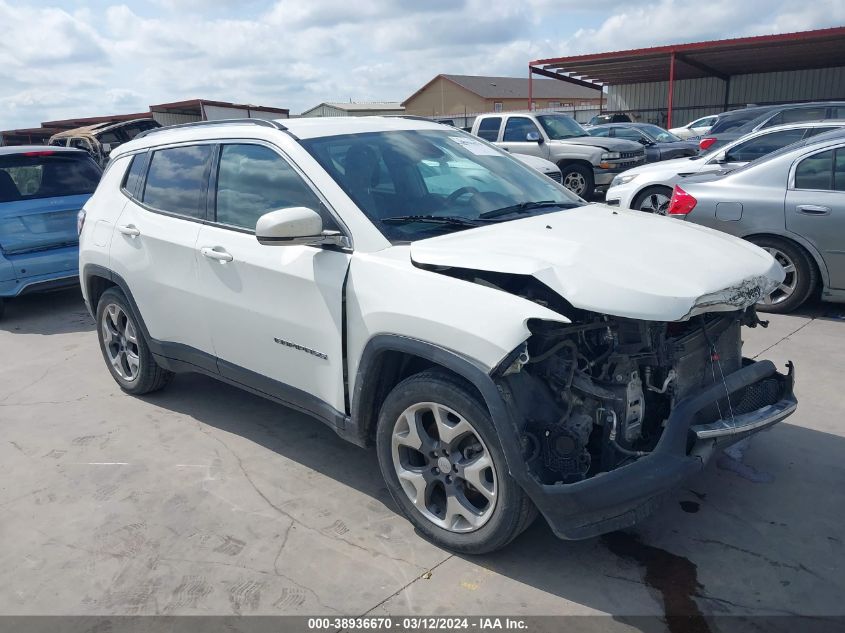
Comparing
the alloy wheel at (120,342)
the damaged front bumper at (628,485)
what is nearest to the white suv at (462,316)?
the damaged front bumper at (628,485)

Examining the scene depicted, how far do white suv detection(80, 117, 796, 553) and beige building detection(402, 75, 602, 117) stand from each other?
178ft

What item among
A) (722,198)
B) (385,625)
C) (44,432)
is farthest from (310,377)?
(722,198)

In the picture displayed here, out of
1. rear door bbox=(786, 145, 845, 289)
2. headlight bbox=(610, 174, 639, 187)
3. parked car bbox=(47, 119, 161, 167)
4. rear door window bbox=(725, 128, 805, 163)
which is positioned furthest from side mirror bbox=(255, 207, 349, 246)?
parked car bbox=(47, 119, 161, 167)

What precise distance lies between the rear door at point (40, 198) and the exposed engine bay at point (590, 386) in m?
6.20

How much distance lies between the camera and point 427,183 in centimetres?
395

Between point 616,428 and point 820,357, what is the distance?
132 inches

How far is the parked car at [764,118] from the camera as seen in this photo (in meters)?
12.1

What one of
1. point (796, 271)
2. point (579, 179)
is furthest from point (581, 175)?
point (796, 271)

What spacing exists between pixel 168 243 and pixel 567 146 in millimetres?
10842

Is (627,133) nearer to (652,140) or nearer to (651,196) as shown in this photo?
(652,140)

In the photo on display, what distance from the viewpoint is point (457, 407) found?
2.98 meters

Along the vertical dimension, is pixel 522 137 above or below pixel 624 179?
above

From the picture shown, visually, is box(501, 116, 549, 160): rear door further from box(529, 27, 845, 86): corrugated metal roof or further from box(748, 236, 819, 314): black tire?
box(529, 27, 845, 86): corrugated metal roof

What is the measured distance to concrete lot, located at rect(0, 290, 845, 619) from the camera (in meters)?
3.00
